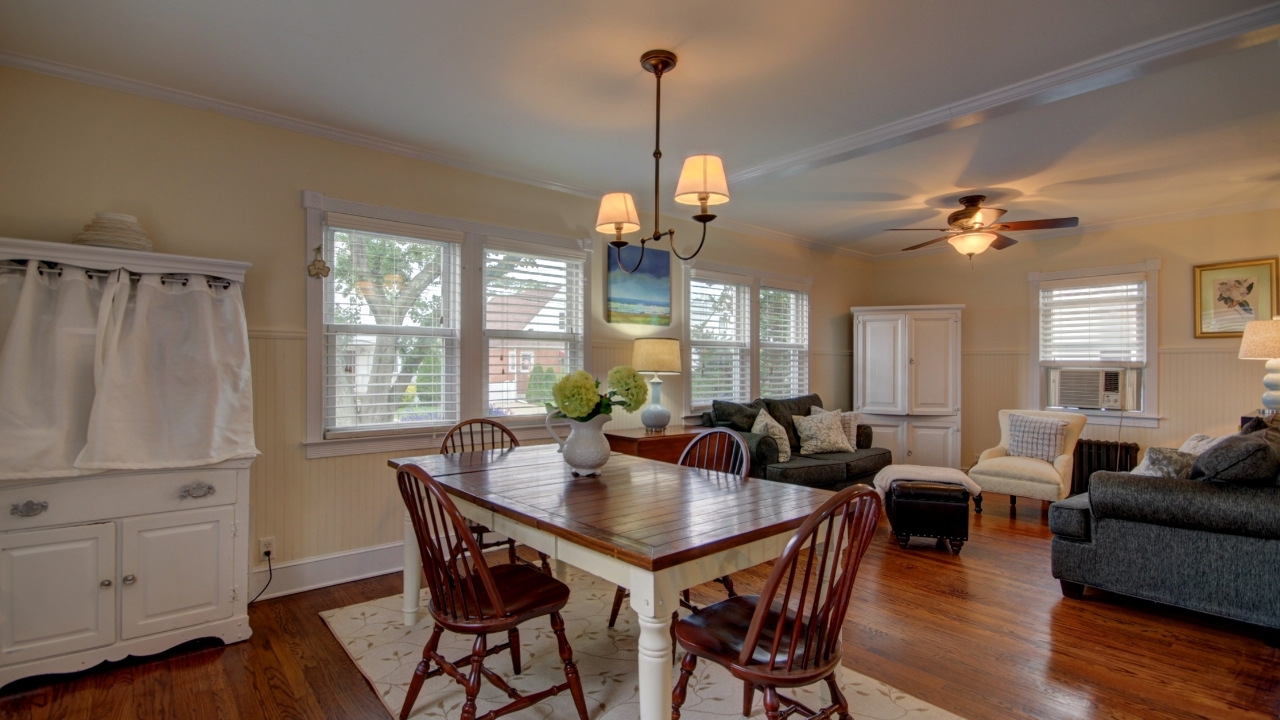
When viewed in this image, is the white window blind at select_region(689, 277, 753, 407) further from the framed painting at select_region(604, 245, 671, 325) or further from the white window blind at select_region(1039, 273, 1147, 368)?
the white window blind at select_region(1039, 273, 1147, 368)

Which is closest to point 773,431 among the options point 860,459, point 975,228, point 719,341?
point 860,459

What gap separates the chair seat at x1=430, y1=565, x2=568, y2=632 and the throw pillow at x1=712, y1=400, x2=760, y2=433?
2886 mm

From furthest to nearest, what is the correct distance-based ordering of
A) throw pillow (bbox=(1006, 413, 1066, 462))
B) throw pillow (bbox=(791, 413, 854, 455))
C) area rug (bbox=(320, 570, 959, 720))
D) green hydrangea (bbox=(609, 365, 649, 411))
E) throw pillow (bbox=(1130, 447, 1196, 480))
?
throw pillow (bbox=(791, 413, 854, 455)) → throw pillow (bbox=(1006, 413, 1066, 462)) → throw pillow (bbox=(1130, 447, 1196, 480)) → green hydrangea (bbox=(609, 365, 649, 411)) → area rug (bbox=(320, 570, 959, 720))

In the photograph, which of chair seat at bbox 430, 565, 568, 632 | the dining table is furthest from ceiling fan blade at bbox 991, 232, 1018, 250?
chair seat at bbox 430, 565, 568, 632

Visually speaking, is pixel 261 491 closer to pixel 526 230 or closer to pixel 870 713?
pixel 526 230

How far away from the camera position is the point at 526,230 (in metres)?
4.27

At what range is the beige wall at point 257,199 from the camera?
2.71m

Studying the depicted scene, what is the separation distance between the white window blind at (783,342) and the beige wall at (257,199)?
9.49 feet

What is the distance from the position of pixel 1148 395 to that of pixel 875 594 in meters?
3.98

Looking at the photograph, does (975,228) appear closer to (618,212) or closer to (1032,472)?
(1032,472)

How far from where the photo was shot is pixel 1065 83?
9.10 ft

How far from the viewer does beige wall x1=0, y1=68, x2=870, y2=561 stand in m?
2.71

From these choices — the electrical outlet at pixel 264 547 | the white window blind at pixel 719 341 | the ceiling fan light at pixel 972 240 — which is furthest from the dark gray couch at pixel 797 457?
the electrical outlet at pixel 264 547

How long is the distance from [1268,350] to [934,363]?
95.7 inches
